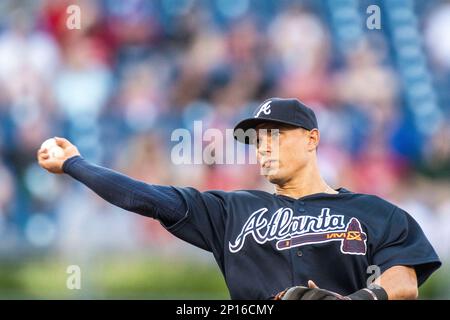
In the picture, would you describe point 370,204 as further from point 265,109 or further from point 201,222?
point 201,222

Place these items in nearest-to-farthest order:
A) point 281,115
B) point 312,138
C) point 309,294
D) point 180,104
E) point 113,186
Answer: point 309,294 < point 113,186 < point 281,115 < point 312,138 < point 180,104

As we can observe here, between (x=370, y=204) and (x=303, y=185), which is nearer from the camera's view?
(x=370, y=204)

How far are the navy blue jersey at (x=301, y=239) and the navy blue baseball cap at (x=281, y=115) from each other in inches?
12.2

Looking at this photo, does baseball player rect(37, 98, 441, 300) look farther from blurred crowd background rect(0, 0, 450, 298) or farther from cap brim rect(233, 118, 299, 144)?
blurred crowd background rect(0, 0, 450, 298)

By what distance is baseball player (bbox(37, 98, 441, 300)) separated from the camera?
3.64 meters

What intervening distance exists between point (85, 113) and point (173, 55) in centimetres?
116

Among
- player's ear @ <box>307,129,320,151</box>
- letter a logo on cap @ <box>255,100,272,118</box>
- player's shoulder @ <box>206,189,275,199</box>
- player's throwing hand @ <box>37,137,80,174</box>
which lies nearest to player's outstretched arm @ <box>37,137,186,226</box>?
player's throwing hand @ <box>37,137,80,174</box>

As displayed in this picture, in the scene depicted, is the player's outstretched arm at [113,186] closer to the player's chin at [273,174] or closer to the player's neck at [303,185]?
the player's chin at [273,174]

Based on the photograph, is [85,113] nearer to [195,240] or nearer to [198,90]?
[198,90]

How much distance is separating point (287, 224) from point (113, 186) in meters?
0.73

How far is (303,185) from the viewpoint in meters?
3.98

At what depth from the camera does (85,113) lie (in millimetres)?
8305

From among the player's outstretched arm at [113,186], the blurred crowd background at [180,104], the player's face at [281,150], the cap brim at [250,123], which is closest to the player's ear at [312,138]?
the player's face at [281,150]

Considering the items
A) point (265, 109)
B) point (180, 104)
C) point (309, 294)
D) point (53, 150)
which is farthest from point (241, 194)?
point (180, 104)
